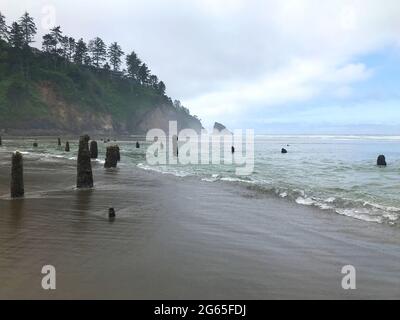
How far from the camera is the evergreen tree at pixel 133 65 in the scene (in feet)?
516

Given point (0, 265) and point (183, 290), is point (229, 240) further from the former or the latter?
point (0, 265)

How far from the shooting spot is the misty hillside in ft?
307

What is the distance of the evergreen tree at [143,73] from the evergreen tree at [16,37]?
54.7 meters

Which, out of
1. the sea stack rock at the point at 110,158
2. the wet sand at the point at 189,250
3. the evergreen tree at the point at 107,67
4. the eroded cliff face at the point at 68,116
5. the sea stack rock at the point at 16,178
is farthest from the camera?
the evergreen tree at the point at 107,67

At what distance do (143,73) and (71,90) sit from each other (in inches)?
2094

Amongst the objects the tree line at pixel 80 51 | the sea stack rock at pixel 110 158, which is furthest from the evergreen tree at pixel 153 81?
the sea stack rock at pixel 110 158

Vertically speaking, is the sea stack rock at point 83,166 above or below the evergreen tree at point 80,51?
below

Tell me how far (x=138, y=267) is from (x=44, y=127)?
9245cm

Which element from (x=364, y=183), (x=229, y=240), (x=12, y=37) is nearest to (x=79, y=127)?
(x=12, y=37)

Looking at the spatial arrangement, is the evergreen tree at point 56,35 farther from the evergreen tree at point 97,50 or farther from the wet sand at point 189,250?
the wet sand at point 189,250

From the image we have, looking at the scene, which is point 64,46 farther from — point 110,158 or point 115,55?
point 110,158

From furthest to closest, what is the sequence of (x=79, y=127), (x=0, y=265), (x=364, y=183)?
1. (x=79, y=127)
2. (x=364, y=183)
3. (x=0, y=265)

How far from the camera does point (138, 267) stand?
22.8ft

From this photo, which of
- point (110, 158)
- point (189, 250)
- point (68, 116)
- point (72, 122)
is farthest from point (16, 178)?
point (68, 116)
